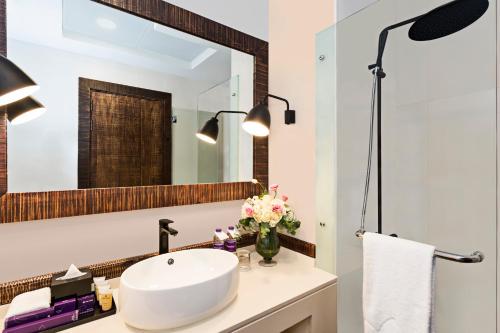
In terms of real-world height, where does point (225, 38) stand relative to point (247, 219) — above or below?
above

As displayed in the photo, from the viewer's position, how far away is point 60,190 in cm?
97

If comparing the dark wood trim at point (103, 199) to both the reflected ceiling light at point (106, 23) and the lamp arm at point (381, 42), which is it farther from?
the lamp arm at point (381, 42)

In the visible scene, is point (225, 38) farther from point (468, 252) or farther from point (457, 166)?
point (468, 252)

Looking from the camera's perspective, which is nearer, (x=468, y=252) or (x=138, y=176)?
(x=468, y=252)

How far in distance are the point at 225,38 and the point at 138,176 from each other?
0.86 meters

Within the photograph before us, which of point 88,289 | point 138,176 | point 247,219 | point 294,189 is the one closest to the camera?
point 88,289

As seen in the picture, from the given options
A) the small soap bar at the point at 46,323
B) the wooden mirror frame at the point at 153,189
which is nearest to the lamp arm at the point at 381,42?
the wooden mirror frame at the point at 153,189

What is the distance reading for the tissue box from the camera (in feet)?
2.73

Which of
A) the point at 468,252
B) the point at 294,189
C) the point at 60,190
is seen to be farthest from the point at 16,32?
the point at 468,252

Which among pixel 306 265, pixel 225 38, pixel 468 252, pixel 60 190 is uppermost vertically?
pixel 225 38

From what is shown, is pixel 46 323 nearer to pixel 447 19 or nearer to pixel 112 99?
pixel 112 99

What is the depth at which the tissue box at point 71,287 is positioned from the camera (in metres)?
0.83

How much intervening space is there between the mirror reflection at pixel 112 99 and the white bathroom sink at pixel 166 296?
392 millimetres

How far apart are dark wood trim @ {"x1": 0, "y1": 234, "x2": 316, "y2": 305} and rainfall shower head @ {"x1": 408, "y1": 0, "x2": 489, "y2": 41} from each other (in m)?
1.07
